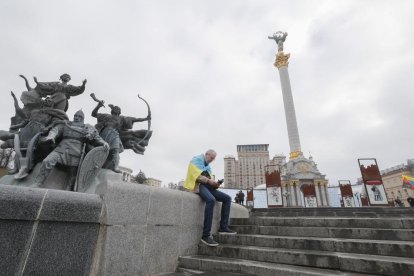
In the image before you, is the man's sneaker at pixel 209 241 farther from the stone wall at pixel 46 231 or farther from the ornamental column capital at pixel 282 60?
the ornamental column capital at pixel 282 60

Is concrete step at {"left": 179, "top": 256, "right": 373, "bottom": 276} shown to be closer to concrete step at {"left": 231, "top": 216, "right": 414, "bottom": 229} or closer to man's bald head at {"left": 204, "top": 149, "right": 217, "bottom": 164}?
concrete step at {"left": 231, "top": 216, "right": 414, "bottom": 229}

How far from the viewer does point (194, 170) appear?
4.25 meters

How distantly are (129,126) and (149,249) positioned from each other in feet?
10.4

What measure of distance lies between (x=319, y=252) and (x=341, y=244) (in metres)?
0.32

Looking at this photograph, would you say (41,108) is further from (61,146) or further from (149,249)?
(149,249)

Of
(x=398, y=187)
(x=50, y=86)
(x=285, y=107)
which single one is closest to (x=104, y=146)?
(x=50, y=86)

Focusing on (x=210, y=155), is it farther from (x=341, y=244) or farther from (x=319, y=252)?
(x=341, y=244)

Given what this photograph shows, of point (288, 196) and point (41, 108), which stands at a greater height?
point (288, 196)

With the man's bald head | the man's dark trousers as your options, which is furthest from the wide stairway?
the man's bald head

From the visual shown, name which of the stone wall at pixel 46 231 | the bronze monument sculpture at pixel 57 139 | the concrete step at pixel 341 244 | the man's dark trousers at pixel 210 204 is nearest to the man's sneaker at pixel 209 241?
the man's dark trousers at pixel 210 204

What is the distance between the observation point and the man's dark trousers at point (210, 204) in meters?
3.85

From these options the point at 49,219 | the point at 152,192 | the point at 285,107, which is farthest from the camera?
the point at 285,107

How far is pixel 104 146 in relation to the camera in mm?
3699

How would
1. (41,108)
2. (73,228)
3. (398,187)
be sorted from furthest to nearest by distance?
(398,187) → (41,108) → (73,228)
